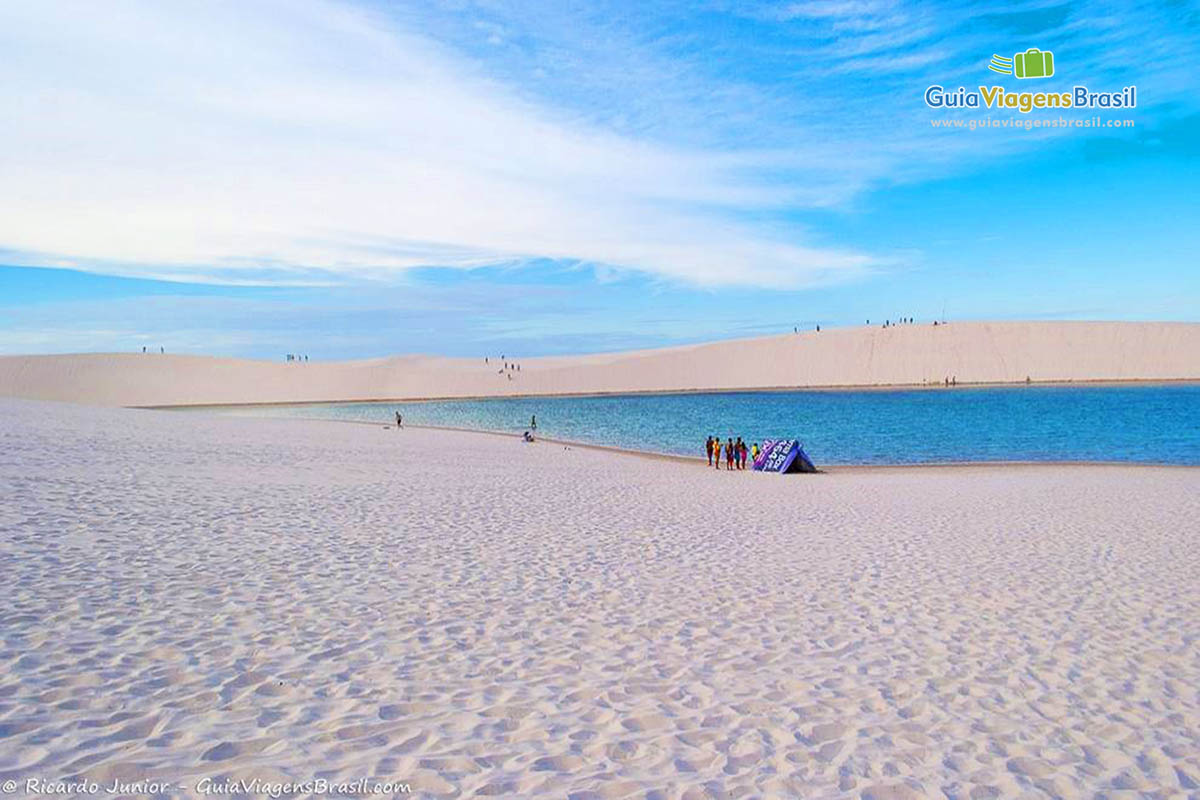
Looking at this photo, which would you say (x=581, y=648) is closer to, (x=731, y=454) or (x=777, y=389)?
(x=731, y=454)

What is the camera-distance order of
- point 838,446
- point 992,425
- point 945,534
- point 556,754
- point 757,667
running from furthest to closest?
Result: point 992,425 → point 838,446 → point 945,534 → point 757,667 → point 556,754

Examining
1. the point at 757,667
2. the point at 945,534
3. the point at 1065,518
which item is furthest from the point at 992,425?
the point at 757,667

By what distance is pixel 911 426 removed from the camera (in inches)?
1764

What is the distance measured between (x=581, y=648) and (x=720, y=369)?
112206 millimetres

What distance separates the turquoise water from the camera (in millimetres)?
32062

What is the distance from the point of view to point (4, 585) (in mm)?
6895

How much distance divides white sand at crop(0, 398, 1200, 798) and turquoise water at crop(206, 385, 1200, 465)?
19.8 metres

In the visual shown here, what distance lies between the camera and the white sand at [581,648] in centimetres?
457

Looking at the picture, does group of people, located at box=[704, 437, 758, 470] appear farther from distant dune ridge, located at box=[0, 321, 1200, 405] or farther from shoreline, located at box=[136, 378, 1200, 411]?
distant dune ridge, located at box=[0, 321, 1200, 405]

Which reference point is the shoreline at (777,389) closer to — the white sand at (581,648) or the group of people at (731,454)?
the group of people at (731,454)

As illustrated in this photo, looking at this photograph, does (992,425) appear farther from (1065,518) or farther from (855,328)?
(855,328)

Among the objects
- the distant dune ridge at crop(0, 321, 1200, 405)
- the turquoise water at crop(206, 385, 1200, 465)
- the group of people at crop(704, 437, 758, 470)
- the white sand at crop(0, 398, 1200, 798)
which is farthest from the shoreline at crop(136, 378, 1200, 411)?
the white sand at crop(0, 398, 1200, 798)

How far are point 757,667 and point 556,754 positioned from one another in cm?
219

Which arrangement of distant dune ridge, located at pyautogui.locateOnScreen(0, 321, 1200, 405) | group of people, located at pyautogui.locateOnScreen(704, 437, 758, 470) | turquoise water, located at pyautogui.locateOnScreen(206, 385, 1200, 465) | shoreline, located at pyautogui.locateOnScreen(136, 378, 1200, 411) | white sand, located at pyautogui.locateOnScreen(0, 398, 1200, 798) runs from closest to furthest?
1. white sand, located at pyautogui.locateOnScreen(0, 398, 1200, 798)
2. group of people, located at pyautogui.locateOnScreen(704, 437, 758, 470)
3. turquoise water, located at pyautogui.locateOnScreen(206, 385, 1200, 465)
4. shoreline, located at pyautogui.locateOnScreen(136, 378, 1200, 411)
5. distant dune ridge, located at pyautogui.locateOnScreen(0, 321, 1200, 405)
